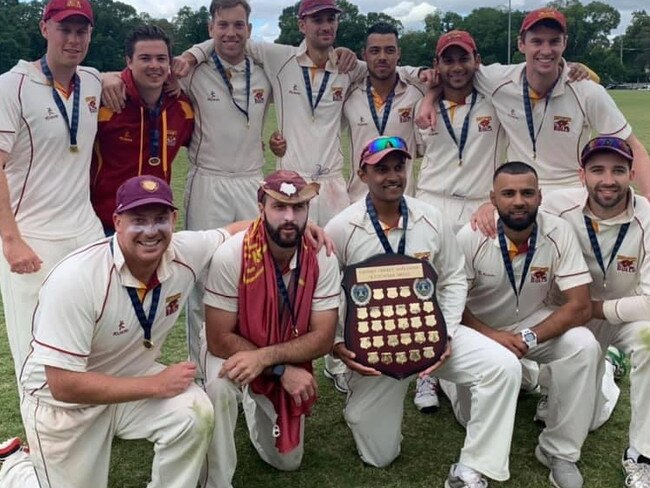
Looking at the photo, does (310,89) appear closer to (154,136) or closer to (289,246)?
(154,136)

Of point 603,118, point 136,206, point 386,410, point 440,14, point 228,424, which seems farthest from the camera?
point 440,14

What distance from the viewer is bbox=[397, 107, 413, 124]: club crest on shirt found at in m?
5.86

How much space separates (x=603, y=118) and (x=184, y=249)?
332 centimetres

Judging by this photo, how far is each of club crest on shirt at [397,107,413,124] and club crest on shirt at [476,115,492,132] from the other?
23.9 inches

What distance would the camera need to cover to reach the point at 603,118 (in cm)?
535

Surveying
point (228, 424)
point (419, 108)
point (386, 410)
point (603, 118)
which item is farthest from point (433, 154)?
point (228, 424)

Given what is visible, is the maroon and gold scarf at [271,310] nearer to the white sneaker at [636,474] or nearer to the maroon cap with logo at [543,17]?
the white sneaker at [636,474]

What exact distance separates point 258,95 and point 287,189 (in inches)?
77.3

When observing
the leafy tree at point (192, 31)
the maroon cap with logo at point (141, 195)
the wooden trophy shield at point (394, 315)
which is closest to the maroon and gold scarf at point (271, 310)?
the wooden trophy shield at point (394, 315)

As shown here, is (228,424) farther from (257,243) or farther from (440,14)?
(440,14)

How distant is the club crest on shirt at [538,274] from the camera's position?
4.53 m

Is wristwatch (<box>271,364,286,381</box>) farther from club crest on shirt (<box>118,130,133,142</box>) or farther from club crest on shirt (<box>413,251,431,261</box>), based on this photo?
club crest on shirt (<box>118,130,133,142</box>)

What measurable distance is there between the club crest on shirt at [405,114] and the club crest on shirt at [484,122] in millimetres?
606

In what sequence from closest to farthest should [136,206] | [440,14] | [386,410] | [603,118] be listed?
[136,206], [386,410], [603,118], [440,14]
